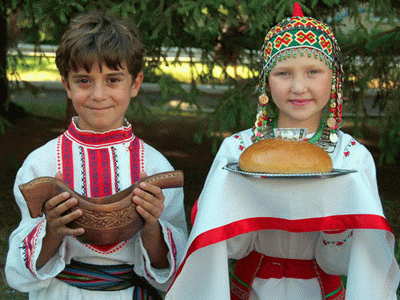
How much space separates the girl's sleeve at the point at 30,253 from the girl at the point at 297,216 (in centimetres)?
46

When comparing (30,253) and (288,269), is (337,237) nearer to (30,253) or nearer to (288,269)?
(288,269)

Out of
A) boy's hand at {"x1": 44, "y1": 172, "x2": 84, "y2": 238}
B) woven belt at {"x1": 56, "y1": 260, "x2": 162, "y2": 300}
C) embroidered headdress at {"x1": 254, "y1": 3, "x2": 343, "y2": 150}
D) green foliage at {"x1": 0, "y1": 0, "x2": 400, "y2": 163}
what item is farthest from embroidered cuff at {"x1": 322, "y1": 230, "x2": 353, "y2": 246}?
green foliage at {"x1": 0, "y1": 0, "x2": 400, "y2": 163}

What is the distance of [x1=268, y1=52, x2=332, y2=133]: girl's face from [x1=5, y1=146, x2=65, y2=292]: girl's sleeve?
0.95 meters

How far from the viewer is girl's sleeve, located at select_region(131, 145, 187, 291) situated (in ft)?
7.07

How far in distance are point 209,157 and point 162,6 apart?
432 cm

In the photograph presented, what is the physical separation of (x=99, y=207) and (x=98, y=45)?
0.62m

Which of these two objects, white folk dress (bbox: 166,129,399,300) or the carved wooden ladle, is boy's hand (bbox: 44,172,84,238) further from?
white folk dress (bbox: 166,129,399,300)

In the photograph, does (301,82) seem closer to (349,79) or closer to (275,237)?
(275,237)

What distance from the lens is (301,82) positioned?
222 centimetres

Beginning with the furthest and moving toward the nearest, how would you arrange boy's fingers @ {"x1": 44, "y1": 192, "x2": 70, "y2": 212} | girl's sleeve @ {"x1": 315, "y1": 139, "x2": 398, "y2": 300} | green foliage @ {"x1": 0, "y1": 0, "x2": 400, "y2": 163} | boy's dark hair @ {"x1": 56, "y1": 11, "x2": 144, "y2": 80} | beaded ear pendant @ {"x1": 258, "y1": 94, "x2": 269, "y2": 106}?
green foliage @ {"x1": 0, "y1": 0, "x2": 400, "y2": 163}
beaded ear pendant @ {"x1": 258, "y1": 94, "x2": 269, "y2": 106}
boy's dark hair @ {"x1": 56, "y1": 11, "x2": 144, "y2": 80}
girl's sleeve @ {"x1": 315, "y1": 139, "x2": 398, "y2": 300}
boy's fingers @ {"x1": 44, "y1": 192, "x2": 70, "y2": 212}

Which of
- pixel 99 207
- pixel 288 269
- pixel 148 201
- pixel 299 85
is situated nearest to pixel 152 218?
pixel 148 201

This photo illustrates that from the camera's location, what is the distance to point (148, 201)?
1948 millimetres

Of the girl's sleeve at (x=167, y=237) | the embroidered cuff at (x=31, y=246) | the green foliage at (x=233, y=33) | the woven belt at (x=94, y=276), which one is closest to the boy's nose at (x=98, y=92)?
the girl's sleeve at (x=167, y=237)

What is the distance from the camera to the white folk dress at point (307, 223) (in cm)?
196
